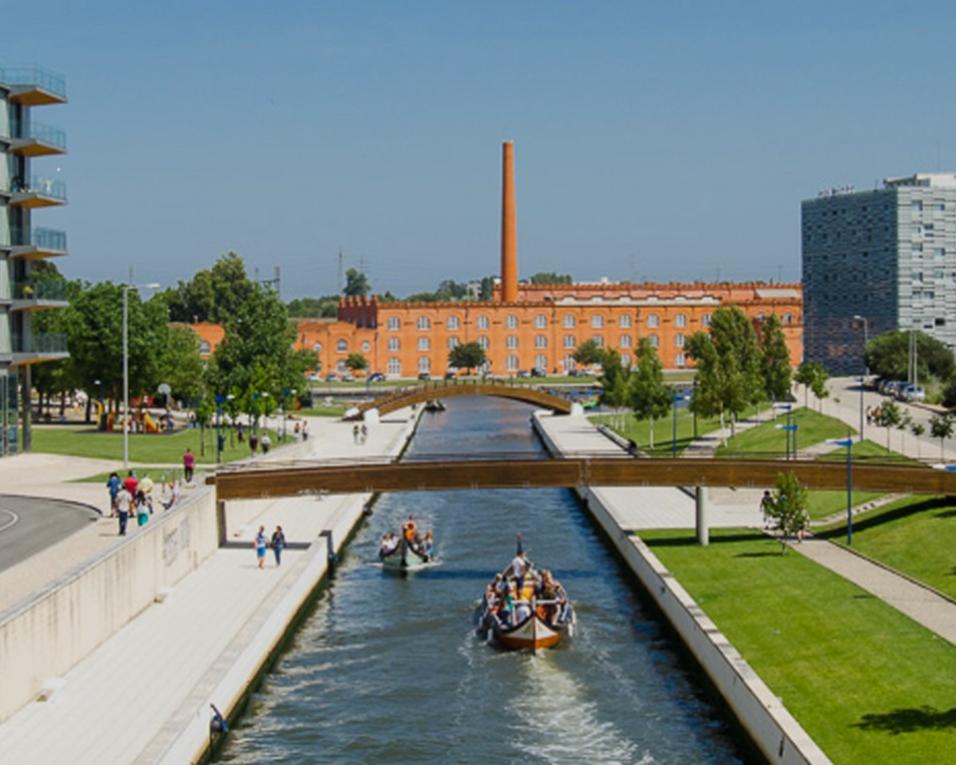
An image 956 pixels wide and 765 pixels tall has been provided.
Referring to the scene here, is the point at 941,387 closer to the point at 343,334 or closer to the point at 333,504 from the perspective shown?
the point at 333,504

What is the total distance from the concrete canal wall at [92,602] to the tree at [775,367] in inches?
2402

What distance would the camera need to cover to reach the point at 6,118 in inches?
2633

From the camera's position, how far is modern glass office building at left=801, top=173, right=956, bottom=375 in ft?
516

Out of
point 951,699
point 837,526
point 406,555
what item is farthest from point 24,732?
point 837,526

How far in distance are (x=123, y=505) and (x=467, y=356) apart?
419ft

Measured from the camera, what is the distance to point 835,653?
34.1m

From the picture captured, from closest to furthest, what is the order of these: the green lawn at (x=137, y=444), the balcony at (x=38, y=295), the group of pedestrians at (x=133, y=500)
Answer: the group of pedestrians at (x=133, y=500) < the balcony at (x=38, y=295) < the green lawn at (x=137, y=444)

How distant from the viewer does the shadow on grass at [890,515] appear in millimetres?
49500

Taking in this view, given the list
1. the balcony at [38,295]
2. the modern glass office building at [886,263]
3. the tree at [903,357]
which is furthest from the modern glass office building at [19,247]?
the modern glass office building at [886,263]

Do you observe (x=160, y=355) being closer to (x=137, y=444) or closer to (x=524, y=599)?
(x=137, y=444)

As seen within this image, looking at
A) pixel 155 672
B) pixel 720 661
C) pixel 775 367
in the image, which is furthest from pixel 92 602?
pixel 775 367

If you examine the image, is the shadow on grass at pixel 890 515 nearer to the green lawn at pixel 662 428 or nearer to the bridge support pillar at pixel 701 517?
the bridge support pillar at pixel 701 517

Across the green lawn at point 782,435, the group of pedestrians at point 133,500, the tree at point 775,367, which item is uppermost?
the tree at point 775,367

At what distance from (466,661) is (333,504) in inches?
1060
